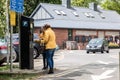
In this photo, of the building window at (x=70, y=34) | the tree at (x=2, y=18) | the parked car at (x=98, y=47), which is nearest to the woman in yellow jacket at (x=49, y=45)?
the tree at (x=2, y=18)

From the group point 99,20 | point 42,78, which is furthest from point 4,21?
point 99,20

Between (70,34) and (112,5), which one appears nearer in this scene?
(70,34)

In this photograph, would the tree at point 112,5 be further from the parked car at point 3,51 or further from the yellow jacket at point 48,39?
the yellow jacket at point 48,39

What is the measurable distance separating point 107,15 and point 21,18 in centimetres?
6091

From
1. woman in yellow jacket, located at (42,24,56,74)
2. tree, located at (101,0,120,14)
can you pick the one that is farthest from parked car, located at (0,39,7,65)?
tree, located at (101,0,120,14)

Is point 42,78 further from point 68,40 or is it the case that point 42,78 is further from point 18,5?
point 68,40

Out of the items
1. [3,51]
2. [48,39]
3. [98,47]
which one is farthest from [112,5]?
[48,39]

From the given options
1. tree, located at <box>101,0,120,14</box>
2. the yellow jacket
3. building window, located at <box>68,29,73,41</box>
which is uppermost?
tree, located at <box>101,0,120,14</box>

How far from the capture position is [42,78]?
48.4 ft

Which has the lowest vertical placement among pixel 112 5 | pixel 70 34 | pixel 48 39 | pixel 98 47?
pixel 98 47

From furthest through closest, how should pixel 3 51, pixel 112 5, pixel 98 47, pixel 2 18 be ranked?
pixel 112 5, pixel 98 47, pixel 3 51, pixel 2 18

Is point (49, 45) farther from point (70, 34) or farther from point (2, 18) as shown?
point (70, 34)

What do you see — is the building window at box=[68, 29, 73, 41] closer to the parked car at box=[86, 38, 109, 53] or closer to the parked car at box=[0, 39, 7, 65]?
the parked car at box=[86, 38, 109, 53]

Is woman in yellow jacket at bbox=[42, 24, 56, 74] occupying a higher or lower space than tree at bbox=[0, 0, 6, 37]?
lower
